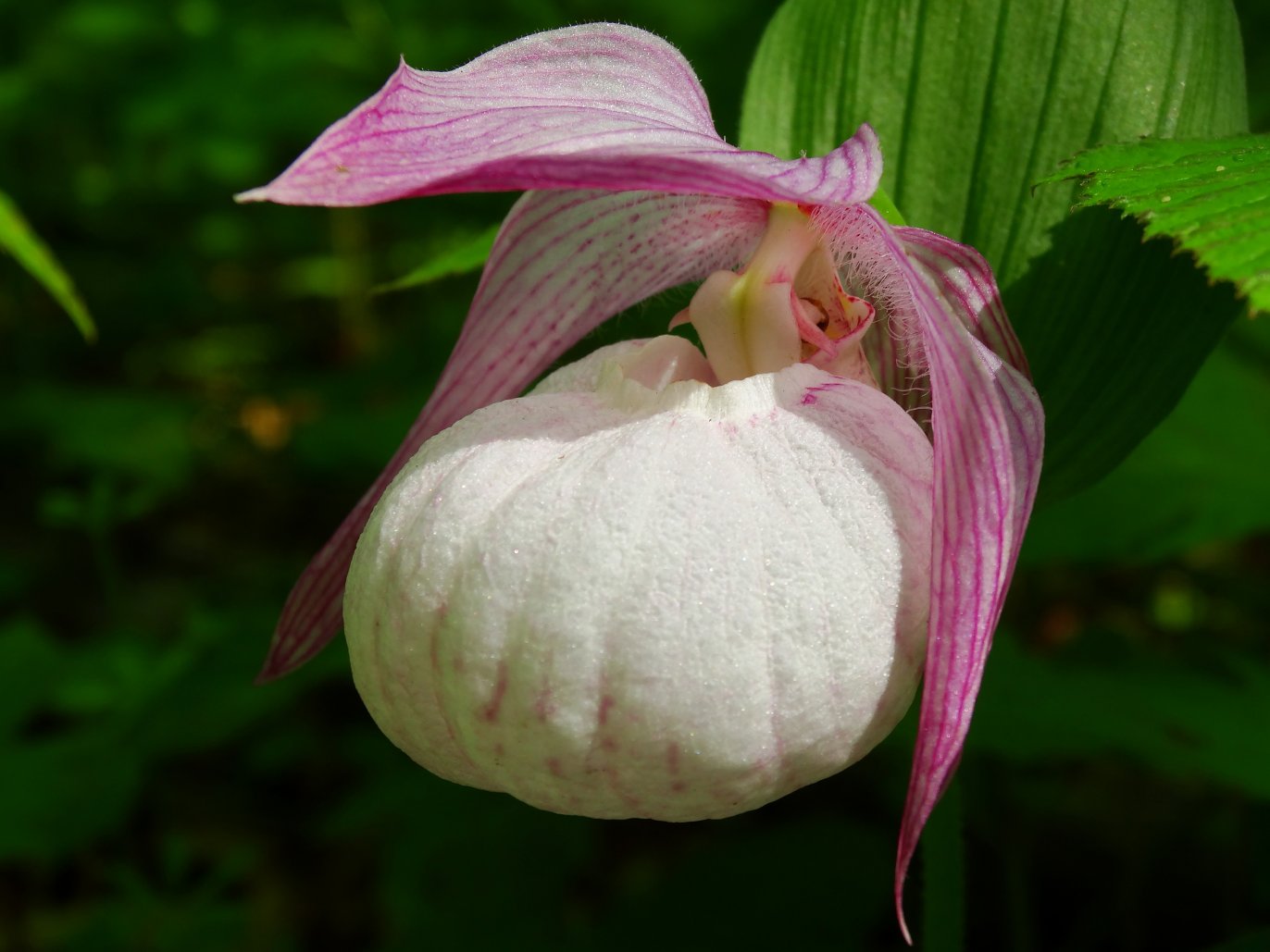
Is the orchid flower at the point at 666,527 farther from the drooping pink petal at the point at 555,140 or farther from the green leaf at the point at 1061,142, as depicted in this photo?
the green leaf at the point at 1061,142

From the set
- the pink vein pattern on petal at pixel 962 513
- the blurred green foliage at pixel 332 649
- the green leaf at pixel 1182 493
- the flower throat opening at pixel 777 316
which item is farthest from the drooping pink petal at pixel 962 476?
the green leaf at pixel 1182 493

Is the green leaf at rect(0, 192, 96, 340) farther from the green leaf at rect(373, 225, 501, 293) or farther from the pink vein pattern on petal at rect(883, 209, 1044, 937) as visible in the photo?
the pink vein pattern on petal at rect(883, 209, 1044, 937)

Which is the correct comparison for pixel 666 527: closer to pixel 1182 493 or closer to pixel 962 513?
pixel 962 513

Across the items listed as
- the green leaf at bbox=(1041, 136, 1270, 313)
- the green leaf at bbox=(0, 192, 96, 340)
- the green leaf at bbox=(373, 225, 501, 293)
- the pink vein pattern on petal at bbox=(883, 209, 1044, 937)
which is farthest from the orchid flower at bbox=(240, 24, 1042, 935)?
the green leaf at bbox=(0, 192, 96, 340)

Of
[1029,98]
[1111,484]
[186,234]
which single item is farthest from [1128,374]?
[186,234]

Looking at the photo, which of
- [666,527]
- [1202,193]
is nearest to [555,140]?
[666,527]
